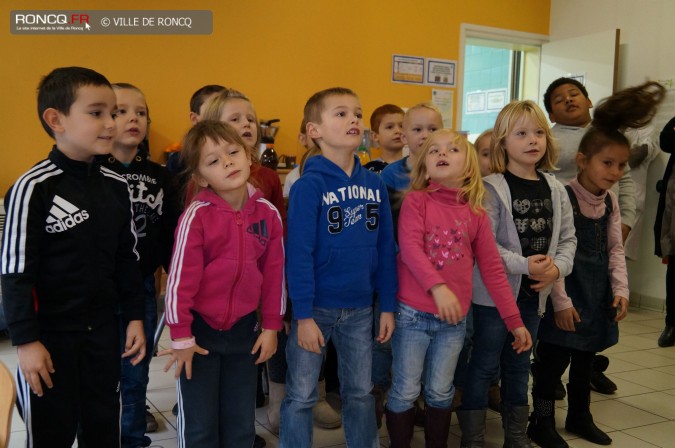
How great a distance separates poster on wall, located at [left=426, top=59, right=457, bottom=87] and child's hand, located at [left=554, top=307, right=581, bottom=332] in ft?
11.4

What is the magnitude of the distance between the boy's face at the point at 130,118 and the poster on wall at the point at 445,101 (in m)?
3.64

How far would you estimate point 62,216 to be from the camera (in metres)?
1.47

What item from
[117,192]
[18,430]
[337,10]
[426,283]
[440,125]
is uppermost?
A: [337,10]

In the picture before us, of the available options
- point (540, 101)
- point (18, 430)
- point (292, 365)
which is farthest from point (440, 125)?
point (540, 101)

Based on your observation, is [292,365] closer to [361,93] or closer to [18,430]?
[18,430]

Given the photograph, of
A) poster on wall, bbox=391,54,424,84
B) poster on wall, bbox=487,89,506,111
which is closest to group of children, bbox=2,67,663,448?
poster on wall, bbox=391,54,424,84

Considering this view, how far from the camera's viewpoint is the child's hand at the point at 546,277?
2010 millimetres

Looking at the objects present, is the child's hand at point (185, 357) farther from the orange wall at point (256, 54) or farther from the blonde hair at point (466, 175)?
the orange wall at point (256, 54)

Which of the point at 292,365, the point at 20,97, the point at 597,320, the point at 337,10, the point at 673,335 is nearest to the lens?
the point at 292,365

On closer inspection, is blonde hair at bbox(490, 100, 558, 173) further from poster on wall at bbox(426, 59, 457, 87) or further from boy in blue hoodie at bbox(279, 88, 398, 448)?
poster on wall at bbox(426, 59, 457, 87)

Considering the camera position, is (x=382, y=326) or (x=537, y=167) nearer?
(x=382, y=326)

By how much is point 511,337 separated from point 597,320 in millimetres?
411

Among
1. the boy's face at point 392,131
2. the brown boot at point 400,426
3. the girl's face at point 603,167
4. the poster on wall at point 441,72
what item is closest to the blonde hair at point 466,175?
the girl's face at point 603,167

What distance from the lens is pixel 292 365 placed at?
1.76 metres
